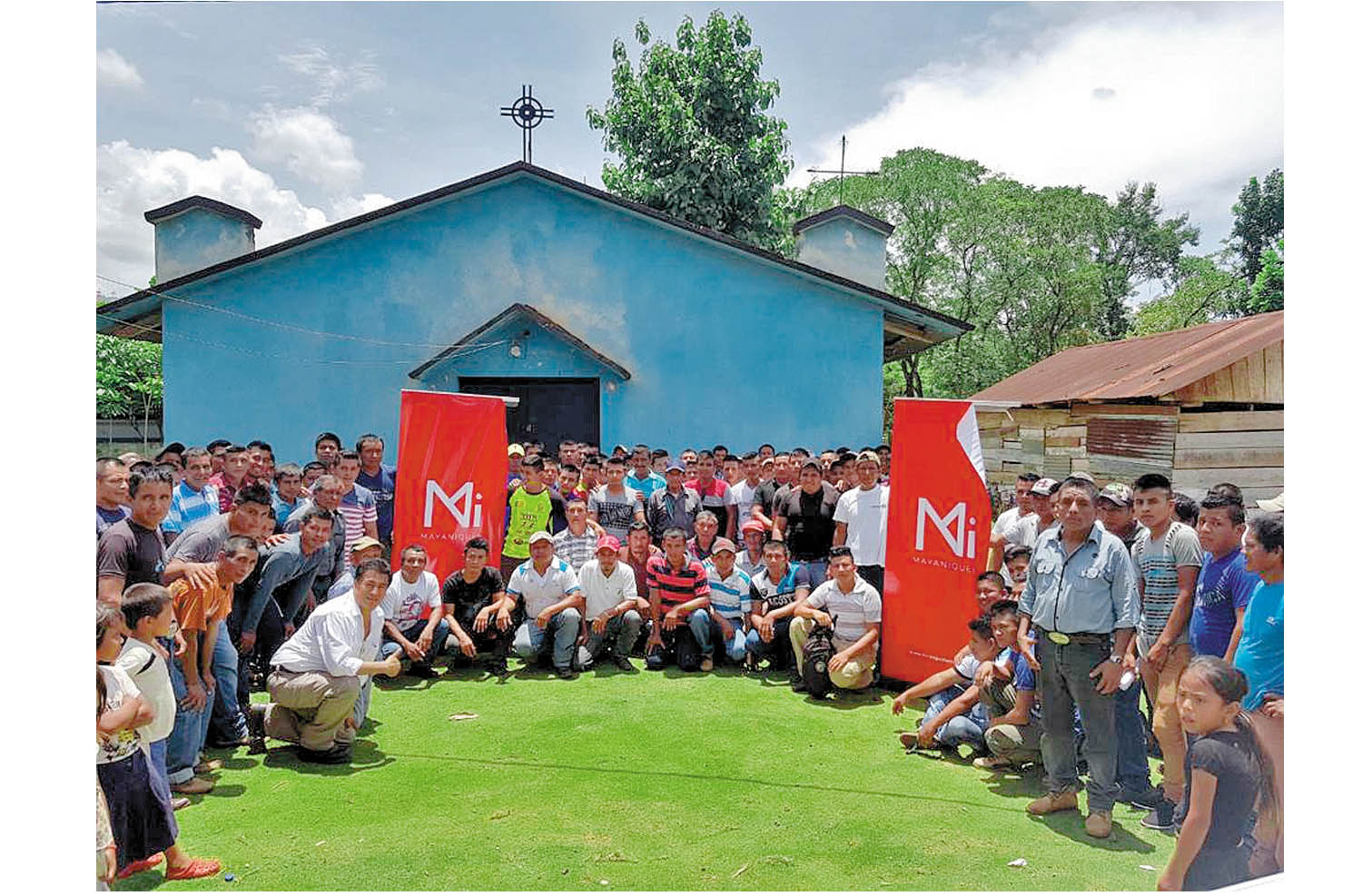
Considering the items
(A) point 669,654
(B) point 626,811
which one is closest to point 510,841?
(B) point 626,811

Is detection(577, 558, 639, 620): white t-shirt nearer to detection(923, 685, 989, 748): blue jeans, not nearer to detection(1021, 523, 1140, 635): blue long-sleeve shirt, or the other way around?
detection(923, 685, 989, 748): blue jeans

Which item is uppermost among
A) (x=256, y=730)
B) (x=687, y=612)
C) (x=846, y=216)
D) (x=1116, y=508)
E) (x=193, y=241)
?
(x=846, y=216)

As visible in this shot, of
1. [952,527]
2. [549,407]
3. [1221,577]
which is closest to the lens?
[1221,577]

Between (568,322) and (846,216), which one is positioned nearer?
(568,322)

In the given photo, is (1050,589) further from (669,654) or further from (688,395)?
(688,395)

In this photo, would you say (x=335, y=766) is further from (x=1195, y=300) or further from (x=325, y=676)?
(x=1195, y=300)

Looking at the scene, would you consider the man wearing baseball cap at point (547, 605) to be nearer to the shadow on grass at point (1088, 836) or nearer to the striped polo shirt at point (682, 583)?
the striped polo shirt at point (682, 583)

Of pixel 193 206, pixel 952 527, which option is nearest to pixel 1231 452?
pixel 952 527

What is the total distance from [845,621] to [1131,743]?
7.57 ft

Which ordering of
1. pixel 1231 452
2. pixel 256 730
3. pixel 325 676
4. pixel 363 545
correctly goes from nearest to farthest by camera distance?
pixel 325 676 < pixel 256 730 < pixel 1231 452 < pixel 363 545

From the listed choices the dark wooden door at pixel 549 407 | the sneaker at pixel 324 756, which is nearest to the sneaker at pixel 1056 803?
the sneaker at pixel 324 756

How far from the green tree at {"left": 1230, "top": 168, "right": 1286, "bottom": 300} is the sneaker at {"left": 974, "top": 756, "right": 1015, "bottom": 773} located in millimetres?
6149

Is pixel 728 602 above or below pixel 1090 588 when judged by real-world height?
below

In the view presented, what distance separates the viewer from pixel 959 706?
206 inches
